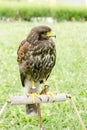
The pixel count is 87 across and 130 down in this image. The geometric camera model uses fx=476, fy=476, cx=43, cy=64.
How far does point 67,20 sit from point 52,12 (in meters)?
0.85

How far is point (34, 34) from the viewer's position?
180 inches

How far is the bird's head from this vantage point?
4.49 meters

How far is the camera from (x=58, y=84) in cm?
767

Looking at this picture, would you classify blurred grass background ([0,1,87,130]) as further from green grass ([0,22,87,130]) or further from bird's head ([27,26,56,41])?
bird's head ([27,26,56,41])

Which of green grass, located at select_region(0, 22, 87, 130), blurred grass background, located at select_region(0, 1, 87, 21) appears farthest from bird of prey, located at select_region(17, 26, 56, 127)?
blurred grass background, located at select_region(0, 1, 87, 21)

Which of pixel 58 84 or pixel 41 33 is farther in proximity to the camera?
pixel 58 84

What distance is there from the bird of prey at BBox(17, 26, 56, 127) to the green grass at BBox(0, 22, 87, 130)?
3.08ft

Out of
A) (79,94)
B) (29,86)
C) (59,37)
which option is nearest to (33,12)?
(59,37)

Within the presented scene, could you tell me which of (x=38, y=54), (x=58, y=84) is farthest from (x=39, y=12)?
(x=38, y=54)

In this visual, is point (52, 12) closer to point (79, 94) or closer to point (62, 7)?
point (62, 7)

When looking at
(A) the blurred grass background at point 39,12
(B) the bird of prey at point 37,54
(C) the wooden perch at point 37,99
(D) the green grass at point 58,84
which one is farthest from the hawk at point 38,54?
(A) the blurred grass background at point 39,12

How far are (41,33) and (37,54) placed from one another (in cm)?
20

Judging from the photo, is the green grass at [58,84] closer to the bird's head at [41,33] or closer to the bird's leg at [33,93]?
the bird's leg at [33,93]

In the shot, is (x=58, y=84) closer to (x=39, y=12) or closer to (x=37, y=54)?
(x=37, y=54)
